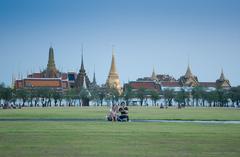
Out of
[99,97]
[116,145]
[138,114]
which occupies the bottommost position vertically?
[116,145]

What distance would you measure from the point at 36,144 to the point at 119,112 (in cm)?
2319

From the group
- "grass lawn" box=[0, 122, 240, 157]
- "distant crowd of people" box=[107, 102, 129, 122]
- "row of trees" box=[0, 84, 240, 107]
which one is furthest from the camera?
Result: "row of trees" box=[0, 84, 240, 107]

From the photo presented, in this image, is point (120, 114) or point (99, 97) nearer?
point (120, 114)

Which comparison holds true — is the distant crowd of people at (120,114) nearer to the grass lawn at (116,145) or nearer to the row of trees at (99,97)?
the grass lawn at (116,145)

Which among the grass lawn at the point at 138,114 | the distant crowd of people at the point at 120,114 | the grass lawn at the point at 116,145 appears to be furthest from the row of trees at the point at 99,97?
the grass lawn at the point at 116,145

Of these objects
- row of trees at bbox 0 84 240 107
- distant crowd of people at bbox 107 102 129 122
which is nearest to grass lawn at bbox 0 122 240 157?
distant crowd of people at bbox 107 102 129 122

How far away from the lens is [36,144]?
21375mm

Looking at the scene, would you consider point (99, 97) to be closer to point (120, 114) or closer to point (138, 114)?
point (138, 114)

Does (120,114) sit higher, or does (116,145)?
(120,114)

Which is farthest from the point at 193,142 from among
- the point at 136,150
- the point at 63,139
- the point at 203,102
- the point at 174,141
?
the point at 203,102

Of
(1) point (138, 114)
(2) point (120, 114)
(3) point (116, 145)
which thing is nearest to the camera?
(3) point (116, 145)

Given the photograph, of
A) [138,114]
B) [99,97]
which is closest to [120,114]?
[138,114]

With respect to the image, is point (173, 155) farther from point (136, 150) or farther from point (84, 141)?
point (84, 141)

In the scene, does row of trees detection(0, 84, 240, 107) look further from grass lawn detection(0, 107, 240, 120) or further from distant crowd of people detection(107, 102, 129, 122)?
distant crowd of people detection(107, 102, 129, 122)
